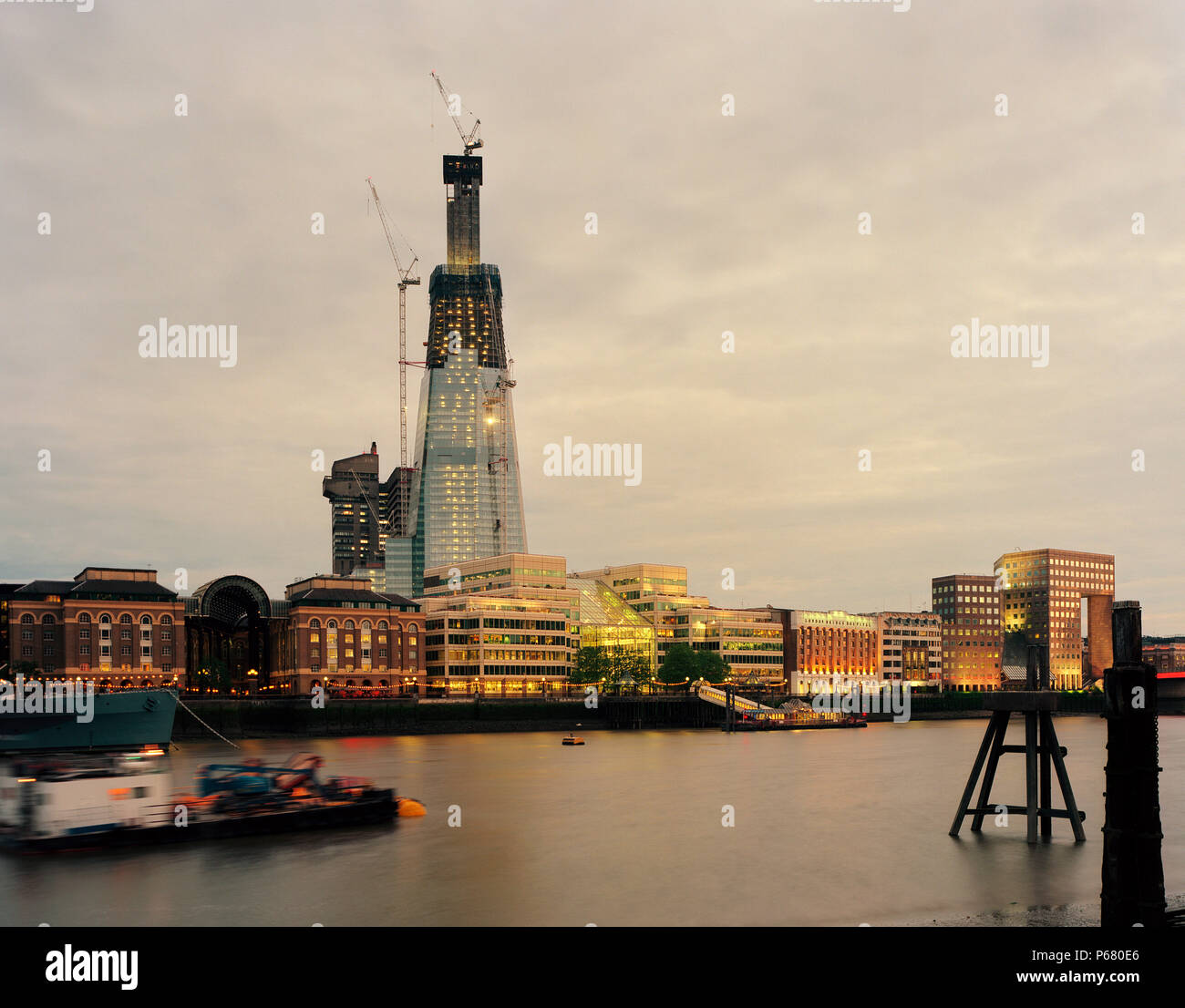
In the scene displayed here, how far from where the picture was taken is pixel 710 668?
189 metres

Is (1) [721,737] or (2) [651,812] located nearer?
(2) [651,812]

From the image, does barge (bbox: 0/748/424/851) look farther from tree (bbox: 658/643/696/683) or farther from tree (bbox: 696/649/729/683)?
tree (bbox: 696/649/729/683)

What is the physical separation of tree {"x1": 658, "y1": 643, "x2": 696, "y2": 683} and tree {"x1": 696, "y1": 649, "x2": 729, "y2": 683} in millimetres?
1061

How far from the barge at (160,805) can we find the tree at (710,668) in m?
135

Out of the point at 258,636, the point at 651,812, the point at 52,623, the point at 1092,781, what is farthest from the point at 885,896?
the point at 258,636

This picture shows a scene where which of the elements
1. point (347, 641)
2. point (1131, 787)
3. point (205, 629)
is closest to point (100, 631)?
point (347, 641)

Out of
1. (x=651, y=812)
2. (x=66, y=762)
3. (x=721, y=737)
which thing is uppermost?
(x=66, y=762)

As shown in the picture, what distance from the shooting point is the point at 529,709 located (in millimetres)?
153500

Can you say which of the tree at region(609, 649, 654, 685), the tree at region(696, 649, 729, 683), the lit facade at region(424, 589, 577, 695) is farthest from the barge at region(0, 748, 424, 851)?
the lit facade at region(424, 589, 577, 695)

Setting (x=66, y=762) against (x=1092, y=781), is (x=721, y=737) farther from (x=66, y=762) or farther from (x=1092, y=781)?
(x=66, y=762)

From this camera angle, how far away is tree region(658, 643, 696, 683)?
184 meters

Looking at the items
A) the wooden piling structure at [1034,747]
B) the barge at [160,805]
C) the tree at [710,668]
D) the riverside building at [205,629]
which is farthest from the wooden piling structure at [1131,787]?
the tree at [710,668]
